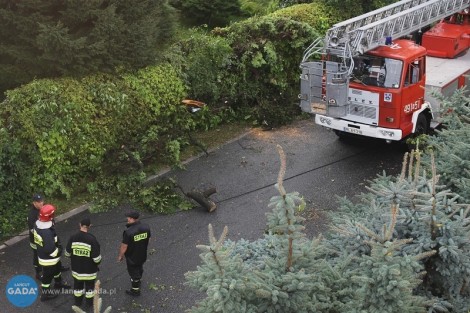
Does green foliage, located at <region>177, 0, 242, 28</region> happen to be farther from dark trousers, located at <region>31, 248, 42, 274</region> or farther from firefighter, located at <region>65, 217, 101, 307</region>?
firefighter, located at <region>65, 217, 101, 307</region>

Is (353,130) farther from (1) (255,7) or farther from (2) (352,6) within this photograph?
(1) (255,7)

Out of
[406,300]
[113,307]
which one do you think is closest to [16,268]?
[113,307]

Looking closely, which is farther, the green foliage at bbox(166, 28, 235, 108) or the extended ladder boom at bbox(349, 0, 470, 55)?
the green foliage at bbox(166, 28, 235, 108)

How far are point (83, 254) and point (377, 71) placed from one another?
306 inches

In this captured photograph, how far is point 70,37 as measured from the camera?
11.7m

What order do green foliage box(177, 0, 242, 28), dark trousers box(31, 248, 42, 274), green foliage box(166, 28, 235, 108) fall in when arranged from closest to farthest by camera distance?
dark trousers box(31, 248, 42, 274) < green foliage box(166, 28, 235, 108) < green foliage box(177, 0, 242, 28)

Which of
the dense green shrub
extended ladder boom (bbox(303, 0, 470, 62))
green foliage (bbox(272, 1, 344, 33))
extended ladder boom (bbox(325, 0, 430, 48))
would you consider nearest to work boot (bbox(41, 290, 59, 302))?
the dense green shrub

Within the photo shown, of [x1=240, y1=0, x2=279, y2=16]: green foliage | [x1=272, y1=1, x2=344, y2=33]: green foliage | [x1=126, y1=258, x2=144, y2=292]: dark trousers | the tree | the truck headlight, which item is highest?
the tree

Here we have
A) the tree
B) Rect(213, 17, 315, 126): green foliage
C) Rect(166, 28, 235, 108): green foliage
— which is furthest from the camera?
Rect(213, 17, 315, 126): green foliage

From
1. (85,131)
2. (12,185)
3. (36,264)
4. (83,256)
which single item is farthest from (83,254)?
(85,131)

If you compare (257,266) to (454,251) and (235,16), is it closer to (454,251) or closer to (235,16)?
(454,251)

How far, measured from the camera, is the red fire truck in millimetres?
12461

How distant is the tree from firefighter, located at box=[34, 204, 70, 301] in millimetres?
4206

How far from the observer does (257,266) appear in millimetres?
5590
